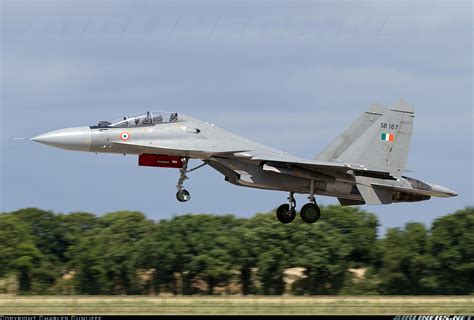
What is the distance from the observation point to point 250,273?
59812 millimetres

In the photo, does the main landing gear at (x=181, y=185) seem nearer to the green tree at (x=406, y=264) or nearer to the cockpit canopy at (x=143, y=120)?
the cockpit canopy at (x=143, y=120)

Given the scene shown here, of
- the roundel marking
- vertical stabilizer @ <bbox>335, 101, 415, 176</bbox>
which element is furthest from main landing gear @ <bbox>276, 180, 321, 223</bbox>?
the roundel marking

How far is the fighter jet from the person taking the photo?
31469 mm

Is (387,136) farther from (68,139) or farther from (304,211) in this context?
(68,139)

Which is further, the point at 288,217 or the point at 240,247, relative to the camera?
the point at 240,247

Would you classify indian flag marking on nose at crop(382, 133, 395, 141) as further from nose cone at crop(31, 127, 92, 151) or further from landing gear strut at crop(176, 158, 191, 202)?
nose cone at crop(31, 127, 92, 151)

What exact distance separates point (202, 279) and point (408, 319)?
32.5 meters

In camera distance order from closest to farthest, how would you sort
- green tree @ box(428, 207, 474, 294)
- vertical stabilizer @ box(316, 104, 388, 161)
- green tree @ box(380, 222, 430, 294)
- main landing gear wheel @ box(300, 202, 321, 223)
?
main landing gear wheel @ box(300, 202, 321, 223)
vertical stabilizer @ box(316, 104, 388, 161)
green tree @ box(428, 207, 474, 294)
green tree @ box(380, 222, 430, 294)

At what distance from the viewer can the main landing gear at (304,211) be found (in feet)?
110

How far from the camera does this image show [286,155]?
3300cm

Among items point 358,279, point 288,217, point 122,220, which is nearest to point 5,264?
point 122,220

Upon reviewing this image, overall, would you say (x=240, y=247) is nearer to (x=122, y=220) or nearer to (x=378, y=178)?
(x=122, y=220)

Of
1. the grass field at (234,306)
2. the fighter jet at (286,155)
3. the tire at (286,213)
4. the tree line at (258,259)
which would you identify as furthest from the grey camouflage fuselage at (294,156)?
the tree line at (258,259)

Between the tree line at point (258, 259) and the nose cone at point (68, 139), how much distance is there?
25.6m
